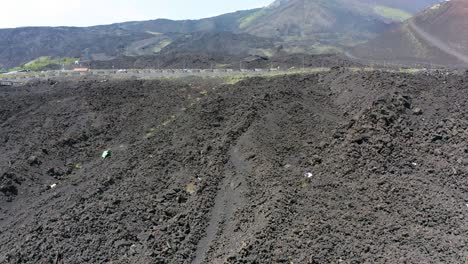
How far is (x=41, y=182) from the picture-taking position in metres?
29.2

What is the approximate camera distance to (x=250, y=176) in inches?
967

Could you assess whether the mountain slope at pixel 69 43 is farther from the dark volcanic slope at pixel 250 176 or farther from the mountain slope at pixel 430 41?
the dark volcanic slope at pixel 250 176

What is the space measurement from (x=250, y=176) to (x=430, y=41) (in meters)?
54.4

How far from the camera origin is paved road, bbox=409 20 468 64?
56925 millimetres

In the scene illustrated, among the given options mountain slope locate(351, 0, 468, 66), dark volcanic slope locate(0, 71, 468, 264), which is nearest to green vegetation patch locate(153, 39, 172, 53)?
mountain slope locate(351, 0, 468, 66)

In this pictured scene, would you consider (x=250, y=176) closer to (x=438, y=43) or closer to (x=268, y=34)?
(x=438, y=43)

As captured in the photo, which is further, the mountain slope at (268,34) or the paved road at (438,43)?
the mountain slope at (268,34)

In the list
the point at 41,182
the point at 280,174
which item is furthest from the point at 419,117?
the point at 41,182

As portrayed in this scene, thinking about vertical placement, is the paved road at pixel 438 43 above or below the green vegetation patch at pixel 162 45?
above

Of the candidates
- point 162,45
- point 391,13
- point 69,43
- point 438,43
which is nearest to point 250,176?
point 438,43

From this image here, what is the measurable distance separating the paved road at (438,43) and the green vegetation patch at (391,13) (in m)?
78.5

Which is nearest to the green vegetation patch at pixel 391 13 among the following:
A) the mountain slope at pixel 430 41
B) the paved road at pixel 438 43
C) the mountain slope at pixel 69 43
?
the mountain slope at pixel 69 43

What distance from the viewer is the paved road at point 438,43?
187ft

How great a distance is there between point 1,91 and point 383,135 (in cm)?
3855
